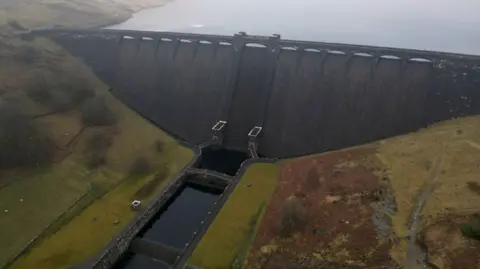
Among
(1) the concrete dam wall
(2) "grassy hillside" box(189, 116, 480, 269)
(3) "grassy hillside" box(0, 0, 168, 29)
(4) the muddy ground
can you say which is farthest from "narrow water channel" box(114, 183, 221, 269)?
(3) "grassy hillside" box(0, 0, 168, 29)

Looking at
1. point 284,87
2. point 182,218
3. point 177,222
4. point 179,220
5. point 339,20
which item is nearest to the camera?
point 177,222

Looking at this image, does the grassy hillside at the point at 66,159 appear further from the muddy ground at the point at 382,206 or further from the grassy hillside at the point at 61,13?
the grassy hillside at the point at 61,13

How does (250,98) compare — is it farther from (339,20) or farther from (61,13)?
(61,13)

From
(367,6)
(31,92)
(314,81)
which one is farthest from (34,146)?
(367,6)

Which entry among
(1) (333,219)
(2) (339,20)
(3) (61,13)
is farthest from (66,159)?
(2) (339,20)

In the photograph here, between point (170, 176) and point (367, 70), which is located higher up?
point (367, 70)

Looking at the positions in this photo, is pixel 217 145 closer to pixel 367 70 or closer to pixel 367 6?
pixel 367 70
